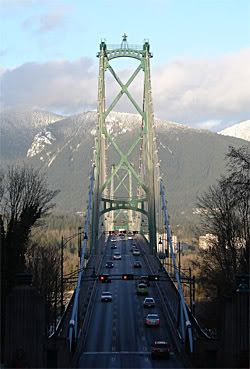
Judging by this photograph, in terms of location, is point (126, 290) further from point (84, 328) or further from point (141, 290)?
point (84, 328)

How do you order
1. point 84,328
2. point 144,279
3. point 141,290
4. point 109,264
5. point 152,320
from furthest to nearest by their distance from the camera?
point 109,264 < point 144,279 < point 141,290 < point 152,320 < point 84,328

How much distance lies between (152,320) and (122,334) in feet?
10.8

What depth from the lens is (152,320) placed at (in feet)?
181

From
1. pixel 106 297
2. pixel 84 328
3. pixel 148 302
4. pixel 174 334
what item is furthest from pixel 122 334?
pixel 106 297

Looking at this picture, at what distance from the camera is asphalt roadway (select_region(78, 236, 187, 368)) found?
42562 mm

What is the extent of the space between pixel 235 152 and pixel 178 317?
21.0m

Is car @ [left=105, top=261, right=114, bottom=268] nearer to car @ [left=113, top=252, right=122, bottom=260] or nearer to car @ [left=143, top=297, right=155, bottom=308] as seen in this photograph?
car @ [left=113, top=252, right=122, bottom=260]

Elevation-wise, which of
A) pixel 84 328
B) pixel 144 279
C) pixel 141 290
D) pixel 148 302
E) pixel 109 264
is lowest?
pixel 84 328

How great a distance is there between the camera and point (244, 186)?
36.6 metres

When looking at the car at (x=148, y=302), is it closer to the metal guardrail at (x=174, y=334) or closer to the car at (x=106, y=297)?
the metal guardrail at (x=174, y=334)

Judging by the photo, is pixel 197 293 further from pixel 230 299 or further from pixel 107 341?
pixel 230 299

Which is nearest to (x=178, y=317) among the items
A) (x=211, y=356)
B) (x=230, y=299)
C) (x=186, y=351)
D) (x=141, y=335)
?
(x=141, y=335)

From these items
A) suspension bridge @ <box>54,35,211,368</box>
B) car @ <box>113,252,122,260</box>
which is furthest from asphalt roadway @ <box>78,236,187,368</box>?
car @ <box>113,252,122,260</box>

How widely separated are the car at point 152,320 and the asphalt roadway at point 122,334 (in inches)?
10.5
